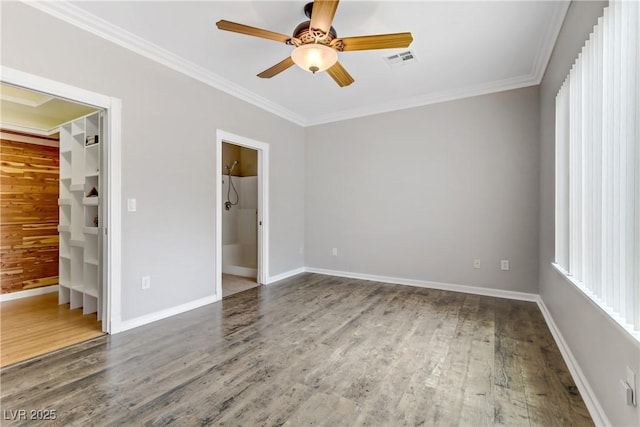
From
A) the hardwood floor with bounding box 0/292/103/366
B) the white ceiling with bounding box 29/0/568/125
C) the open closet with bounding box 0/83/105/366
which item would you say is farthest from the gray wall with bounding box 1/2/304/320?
the hardwood floor with bounding box 0/292/103/366

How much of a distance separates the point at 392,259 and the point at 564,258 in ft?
7.19

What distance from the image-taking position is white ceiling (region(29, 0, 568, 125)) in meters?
2.24

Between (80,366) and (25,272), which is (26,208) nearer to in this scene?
(25,272)

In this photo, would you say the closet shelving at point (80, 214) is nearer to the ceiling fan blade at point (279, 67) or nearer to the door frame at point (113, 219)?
the door frame at point (113, 219)

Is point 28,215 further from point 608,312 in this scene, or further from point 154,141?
point 608,312

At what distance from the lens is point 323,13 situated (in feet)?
6.09

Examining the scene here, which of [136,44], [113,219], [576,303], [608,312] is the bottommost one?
[576,303]

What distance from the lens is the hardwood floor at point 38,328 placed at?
2.25 meters

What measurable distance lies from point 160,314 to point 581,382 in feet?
11.3

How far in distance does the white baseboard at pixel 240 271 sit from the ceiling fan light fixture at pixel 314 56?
11.1ft

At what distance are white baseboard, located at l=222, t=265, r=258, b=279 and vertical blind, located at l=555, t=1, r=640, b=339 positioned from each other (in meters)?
4.01

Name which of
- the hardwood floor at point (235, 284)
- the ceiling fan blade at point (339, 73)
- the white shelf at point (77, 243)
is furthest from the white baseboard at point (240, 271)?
the ceiling fan blade at point (339, 73)

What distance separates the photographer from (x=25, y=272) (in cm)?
375

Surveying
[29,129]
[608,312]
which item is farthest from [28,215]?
[608,312]
